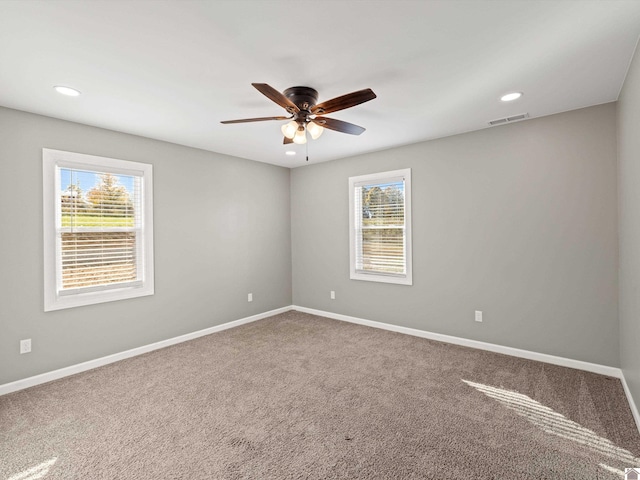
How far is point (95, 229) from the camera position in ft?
11.4

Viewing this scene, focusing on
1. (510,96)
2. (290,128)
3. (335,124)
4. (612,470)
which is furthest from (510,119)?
(612,470)

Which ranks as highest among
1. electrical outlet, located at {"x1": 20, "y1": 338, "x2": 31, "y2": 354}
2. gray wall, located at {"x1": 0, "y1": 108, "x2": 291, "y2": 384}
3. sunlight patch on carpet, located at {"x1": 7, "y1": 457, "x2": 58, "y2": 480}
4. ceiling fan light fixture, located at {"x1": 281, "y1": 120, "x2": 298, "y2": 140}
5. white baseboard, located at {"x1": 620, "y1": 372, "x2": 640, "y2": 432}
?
ceiling fan light fixture, located at {"x1": 281, "y1": 120, "x2": 298, "y2": 140}

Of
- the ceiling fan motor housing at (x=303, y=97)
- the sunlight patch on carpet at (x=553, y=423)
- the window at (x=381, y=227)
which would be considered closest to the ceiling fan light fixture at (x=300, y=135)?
the ceiling fan motor housing at (x=303, y=97)

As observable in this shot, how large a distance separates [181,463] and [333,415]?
1062 millimetres

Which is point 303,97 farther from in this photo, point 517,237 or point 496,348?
point 496,348

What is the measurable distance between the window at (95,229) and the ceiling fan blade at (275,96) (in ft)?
Result: 7.57

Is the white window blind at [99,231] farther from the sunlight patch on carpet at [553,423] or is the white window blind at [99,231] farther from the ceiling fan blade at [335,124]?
the sunlight patch on carpet at [553,423]

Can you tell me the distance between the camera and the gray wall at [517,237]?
3.07m

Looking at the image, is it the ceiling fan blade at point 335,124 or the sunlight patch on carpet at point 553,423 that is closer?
the sunlight patch on carpet at point 553,423

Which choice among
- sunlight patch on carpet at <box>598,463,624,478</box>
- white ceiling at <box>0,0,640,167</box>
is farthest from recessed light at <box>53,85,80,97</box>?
sunlight patch on carpet at <box>598,463,624,478</box>

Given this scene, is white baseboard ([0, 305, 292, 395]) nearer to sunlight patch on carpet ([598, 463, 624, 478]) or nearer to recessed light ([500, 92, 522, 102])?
sunlight patch on carpet ([598, 463, 624, 478])

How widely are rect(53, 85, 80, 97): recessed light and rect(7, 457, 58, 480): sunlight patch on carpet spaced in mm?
2637

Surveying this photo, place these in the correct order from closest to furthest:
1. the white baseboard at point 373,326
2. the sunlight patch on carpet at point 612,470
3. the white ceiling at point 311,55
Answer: the white ceiling at point 311,55 < the sunlight patch on carpet at point 612,470 < the white baseboard at point 373,326

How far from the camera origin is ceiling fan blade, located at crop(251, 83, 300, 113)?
78.9 inches
